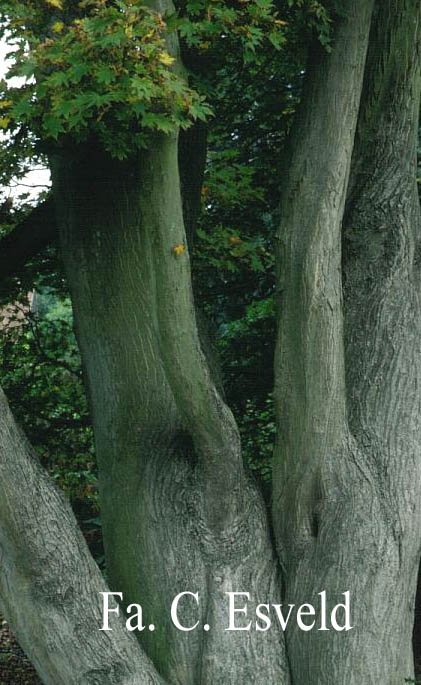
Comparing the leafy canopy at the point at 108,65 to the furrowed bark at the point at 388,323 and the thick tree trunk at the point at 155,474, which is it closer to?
the thick tree trunk at the point at 155,474

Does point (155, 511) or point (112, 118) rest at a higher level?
point (112, 118)

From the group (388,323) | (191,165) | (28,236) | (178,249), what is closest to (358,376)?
(388,323)

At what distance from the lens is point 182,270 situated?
4359 mm

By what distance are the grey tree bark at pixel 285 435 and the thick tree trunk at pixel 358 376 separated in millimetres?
11

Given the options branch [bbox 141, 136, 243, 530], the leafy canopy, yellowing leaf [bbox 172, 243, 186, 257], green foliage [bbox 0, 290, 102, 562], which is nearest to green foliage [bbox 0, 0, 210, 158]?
the leafy canopy

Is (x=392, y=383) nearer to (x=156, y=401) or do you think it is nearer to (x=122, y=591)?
(x=156, y=401)

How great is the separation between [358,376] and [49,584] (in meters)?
2.03

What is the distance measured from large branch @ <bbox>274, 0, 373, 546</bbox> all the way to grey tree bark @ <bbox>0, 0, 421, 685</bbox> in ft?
0.03

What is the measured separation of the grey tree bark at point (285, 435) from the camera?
4.64 meters

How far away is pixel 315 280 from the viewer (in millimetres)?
4645

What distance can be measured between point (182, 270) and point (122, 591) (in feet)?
6.26

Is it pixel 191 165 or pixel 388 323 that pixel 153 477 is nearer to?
pixel 388 323

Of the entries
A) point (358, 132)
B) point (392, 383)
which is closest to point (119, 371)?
point (392, 383)

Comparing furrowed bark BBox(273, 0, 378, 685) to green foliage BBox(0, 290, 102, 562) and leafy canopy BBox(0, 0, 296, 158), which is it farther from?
green foliage BBox(0, 290, 102, 562)
